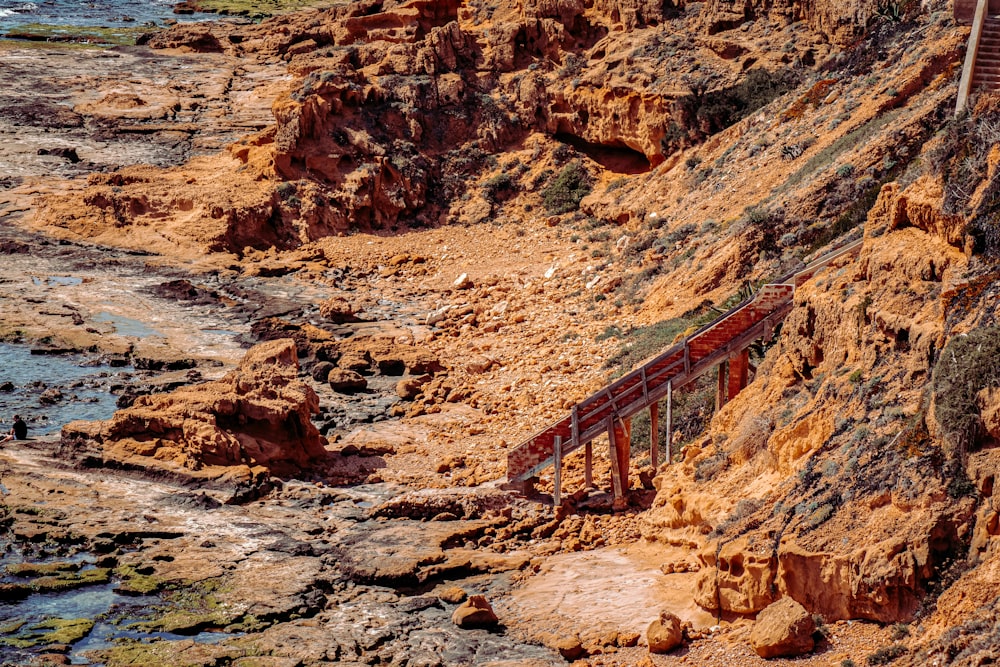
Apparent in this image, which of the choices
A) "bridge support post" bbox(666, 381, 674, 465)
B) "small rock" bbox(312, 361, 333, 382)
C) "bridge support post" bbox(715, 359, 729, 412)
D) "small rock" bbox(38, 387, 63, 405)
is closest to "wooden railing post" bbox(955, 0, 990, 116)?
"bridge support post" bbox(715, 359, 729, 412)

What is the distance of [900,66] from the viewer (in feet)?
104

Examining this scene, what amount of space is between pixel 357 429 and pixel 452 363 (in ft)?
11.6

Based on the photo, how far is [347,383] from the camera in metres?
31.0

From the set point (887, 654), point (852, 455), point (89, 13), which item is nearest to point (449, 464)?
point (852, 455)

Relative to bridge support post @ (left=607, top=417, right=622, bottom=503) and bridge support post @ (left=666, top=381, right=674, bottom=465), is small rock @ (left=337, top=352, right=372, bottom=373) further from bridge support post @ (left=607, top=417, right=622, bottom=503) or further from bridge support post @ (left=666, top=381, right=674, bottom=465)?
bridge support post @ (left=666, top=381, right=674, bottom=465)

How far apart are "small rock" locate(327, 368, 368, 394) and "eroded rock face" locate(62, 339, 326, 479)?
3.64 m

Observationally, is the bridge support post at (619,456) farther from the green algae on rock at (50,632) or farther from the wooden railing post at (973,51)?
the green algae on rock at (50,632)

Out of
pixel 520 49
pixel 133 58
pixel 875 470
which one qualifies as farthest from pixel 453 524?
pixel 133 58

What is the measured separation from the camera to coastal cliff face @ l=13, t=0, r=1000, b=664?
629 inches

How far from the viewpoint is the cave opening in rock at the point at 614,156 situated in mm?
41531

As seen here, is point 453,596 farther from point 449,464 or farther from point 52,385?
point 52,385

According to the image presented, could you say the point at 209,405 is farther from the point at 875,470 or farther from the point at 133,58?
the point at 133,58

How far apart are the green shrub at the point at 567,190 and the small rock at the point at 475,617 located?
22353mm

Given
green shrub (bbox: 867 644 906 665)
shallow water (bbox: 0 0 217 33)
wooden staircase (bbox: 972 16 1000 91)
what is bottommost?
green shrub (bbox: 867 644 906 665)
